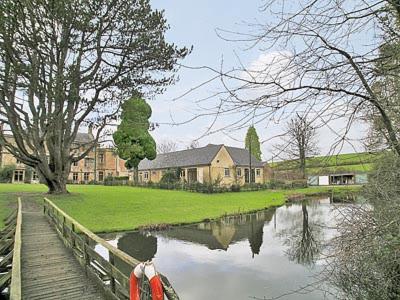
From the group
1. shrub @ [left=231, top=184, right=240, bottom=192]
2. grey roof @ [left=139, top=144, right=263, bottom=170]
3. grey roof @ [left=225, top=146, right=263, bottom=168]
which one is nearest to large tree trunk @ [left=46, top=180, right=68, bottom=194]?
shrub @ [left=231, top=184, right=240, bottom=192]

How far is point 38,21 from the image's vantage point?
16688mm

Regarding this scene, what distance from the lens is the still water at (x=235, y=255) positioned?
8.84m

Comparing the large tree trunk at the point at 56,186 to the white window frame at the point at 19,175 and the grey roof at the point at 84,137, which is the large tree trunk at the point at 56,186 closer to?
the white window frame at the point at 19,175

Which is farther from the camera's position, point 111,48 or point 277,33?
point 111,48

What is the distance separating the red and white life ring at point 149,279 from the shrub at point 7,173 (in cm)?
4859

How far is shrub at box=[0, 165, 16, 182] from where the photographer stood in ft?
149

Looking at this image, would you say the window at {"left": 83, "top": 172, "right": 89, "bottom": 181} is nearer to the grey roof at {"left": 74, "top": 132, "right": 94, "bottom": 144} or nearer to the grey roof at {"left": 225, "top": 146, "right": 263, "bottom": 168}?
the grey roof at {"left": 74, "top": 132, "right": 94, "bottom": 144}

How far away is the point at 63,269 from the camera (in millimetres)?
7426

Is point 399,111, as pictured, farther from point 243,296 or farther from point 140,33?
point 140,33

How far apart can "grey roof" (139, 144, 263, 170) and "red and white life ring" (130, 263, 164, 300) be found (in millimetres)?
36267

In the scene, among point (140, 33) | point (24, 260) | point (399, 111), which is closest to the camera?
point (399, 111)

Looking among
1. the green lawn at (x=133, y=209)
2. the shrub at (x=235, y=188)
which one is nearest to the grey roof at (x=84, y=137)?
the shrub at (x=235, y=188)

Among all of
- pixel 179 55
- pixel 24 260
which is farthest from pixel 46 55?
pixel 24 260

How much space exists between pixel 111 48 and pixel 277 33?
18.9m
